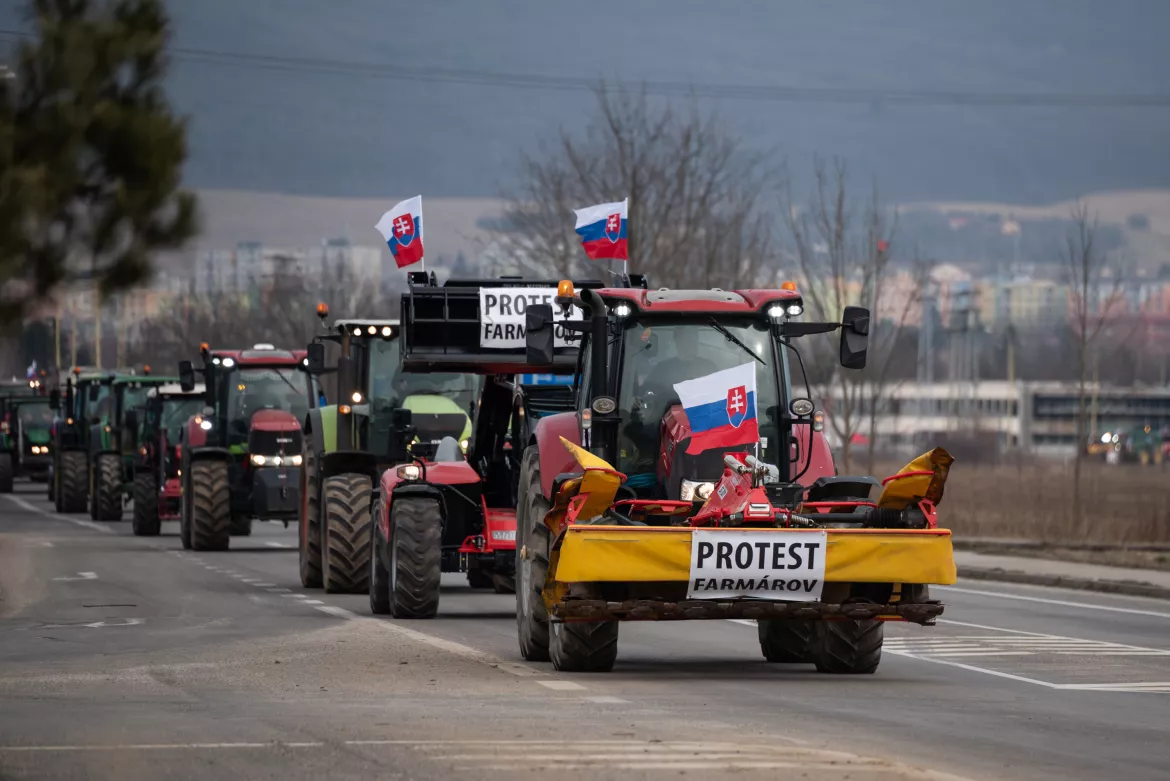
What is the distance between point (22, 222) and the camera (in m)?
11.5

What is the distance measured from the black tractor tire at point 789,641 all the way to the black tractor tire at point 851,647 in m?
0.72

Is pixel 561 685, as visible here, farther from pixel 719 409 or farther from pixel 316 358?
pixel 316 358

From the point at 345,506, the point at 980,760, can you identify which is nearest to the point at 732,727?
the point at 980,760

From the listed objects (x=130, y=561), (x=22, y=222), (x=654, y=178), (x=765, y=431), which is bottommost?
(x=130, y=561)

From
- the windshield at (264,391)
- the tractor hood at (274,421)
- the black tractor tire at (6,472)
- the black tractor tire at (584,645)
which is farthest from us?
the black tractor tire at (6,472)

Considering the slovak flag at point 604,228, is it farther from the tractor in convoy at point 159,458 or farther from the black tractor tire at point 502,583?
the tractor in convoy at point 159,458

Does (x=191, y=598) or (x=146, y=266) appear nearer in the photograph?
(x=146, y=266)

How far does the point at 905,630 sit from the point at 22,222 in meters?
12.3

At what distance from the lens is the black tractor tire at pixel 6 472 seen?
6938cm

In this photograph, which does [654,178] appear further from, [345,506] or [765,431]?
[765,431]

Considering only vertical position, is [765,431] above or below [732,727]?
above

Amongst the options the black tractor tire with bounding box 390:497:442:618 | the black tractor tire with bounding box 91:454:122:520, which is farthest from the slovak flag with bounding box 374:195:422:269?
the black tractor tire with bounding box 91:454:122:520

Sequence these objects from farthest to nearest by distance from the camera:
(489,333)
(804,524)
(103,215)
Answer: (489,333) < (804,524) < (103,215)

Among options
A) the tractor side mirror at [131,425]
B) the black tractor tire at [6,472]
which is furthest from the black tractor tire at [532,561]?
the black tractor tire at [6,472]
